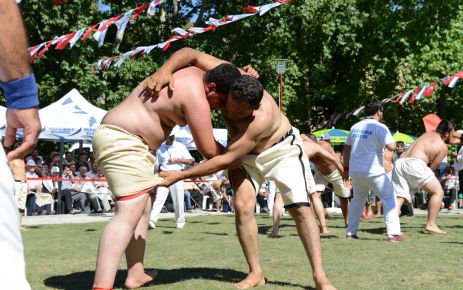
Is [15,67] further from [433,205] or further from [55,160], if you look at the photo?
[55,160]

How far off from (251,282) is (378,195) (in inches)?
179

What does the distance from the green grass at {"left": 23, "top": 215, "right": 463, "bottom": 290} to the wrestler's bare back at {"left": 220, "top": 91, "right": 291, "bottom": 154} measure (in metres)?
1.12

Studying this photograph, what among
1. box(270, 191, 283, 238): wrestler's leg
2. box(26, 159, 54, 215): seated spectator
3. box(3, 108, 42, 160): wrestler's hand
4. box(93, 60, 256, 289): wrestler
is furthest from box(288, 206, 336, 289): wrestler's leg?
box(26, 159, 54, 215): seated spectator

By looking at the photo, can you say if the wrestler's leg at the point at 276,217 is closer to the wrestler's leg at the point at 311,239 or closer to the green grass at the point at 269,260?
the green grass at the point at 269,260

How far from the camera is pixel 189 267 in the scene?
6.73 meters

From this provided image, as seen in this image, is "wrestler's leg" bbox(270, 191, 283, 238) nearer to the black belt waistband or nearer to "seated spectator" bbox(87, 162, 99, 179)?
the black belt waistband

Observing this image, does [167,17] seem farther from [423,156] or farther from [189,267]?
[189,267]

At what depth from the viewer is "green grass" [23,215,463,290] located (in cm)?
579

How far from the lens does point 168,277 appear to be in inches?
239

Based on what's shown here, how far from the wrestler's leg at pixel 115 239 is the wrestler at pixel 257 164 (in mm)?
299

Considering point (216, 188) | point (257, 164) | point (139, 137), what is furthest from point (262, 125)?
point (216, 188)

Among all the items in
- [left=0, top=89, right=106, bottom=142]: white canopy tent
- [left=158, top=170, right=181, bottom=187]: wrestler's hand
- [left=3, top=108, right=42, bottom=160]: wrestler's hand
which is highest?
[left=0, top=89, right=106, bottom=142]: white canopy tent

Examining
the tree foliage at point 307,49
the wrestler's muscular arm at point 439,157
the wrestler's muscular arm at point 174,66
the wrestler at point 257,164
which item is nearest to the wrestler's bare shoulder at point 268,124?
the wrestler at point 257,164

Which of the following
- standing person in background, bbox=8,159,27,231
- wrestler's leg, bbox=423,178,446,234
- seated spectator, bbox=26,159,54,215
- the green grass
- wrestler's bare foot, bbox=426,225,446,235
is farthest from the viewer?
seated spectator, bbox=26,159,54,215
